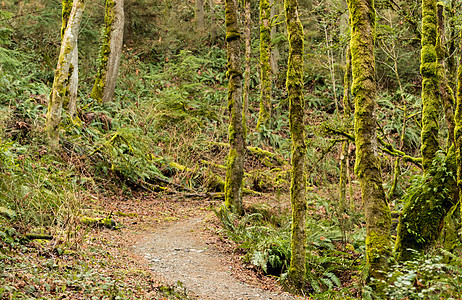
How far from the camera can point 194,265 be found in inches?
254

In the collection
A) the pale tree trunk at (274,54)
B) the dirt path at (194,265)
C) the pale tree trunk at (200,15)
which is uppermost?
the pale tree trunk at (200,15)

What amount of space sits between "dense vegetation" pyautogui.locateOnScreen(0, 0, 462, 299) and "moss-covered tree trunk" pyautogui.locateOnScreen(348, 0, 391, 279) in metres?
0.40

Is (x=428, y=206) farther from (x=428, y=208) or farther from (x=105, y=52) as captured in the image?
(x=105, y=52)

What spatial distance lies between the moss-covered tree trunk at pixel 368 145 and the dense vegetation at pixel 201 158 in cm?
40

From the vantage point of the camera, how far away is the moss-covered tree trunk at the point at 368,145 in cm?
494

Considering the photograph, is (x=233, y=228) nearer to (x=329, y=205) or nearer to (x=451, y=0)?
(x=329, y=205)

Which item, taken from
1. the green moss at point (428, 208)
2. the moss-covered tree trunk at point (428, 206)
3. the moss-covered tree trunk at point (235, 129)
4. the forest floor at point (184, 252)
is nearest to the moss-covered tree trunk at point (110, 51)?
the forest floor at point (184, 252)

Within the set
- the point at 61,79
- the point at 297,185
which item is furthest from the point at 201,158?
the point at 297,185

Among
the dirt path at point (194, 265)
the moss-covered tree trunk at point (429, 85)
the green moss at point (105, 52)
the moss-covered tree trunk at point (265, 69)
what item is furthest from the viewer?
the moss-covered tree trunk at point (265, 69)

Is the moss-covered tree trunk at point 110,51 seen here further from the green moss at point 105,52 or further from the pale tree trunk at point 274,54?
the pale tree trunk at point 274,54

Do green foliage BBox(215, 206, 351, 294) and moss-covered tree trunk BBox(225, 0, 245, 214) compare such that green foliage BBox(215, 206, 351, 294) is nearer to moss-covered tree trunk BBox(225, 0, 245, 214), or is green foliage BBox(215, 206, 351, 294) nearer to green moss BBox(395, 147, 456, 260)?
moss-covered tree trunk BBox(225, 0, 245, 214)

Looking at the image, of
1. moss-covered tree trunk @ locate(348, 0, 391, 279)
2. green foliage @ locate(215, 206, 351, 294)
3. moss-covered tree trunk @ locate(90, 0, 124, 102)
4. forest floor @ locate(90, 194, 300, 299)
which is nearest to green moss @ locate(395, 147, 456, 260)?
moss-covered tree trunk @ locate(348, 0, 391, 279)

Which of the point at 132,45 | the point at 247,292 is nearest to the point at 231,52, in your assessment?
the point at 247,292

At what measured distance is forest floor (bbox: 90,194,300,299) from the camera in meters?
5.60
